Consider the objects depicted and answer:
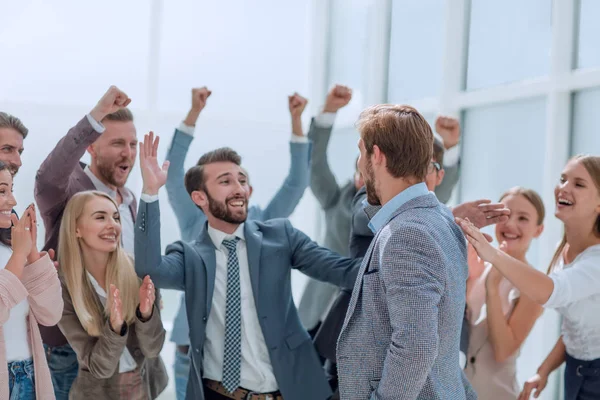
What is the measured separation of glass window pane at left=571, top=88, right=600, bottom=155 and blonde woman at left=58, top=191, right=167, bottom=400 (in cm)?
241

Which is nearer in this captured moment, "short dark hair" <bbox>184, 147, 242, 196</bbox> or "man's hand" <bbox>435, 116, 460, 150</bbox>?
"short dark hair" <bbox>184, 147, 242, 196</bbox>

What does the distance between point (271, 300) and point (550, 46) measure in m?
2.31

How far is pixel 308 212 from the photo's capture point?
6.95 meters

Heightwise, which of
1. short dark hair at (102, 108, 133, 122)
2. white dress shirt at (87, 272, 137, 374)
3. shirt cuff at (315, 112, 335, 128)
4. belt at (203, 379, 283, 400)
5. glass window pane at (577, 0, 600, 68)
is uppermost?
glass window pane at (577, 0, 600, 68)

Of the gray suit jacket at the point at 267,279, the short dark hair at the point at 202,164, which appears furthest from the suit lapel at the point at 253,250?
the short dark hair at the point at 202,164

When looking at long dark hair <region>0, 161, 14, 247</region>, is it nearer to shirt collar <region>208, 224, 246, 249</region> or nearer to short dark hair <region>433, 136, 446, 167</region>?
shirt collar <region>208, 224, 246, 249</region>

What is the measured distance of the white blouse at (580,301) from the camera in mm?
2623

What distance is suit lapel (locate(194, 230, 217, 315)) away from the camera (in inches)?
108

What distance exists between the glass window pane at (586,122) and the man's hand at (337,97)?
4.29ft

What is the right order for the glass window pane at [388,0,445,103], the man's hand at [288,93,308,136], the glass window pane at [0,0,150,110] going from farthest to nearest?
1. the glass window pane at [0,0,150,110]
2. the glass window pane at [388,0,445,103]
3. the man's hand at [288,93,308,136]

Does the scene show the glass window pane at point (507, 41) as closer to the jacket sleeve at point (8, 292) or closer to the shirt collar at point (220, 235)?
the shirt collar at point (220, 235)

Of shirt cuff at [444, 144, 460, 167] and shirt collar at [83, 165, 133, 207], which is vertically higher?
shirt cuff at [444, 144, 460, 167]

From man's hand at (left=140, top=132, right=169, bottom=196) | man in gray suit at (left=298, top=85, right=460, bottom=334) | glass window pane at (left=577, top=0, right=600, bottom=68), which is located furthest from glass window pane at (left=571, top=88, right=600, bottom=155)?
man's hand at (left=140, top=132, right=169, bottom=196)

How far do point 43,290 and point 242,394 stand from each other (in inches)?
34.0
